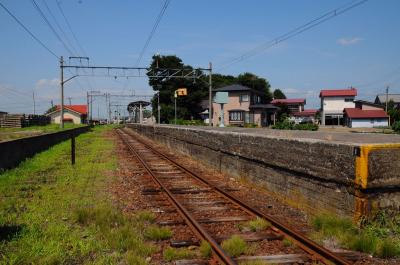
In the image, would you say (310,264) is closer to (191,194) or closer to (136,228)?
(136,228)

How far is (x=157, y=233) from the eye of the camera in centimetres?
640

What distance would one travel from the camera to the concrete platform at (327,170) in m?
6.41

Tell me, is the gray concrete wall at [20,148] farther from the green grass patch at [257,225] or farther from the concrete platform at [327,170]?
the green grass patch at [257,225]

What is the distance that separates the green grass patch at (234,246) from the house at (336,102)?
88.5 meters

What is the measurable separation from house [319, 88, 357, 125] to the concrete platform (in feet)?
272

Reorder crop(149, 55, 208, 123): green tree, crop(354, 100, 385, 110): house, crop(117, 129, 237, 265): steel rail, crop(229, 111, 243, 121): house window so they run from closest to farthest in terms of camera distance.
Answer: crop(117, 129, 237, 265): steel rail
crop(229, 111, 243, 121): house window
crop(149, 55, 208, 123): green tree
crop(354, 100, 385, 110): house

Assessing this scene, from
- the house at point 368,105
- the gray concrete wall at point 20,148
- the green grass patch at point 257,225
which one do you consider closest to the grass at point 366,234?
the green grass patch at point 257,225

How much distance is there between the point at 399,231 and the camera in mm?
6215

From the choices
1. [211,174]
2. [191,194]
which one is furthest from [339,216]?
[211,174]

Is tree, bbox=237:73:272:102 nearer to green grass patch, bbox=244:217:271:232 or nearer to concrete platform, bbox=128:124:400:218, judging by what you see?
concrete platform, bbox=128:124:400:218

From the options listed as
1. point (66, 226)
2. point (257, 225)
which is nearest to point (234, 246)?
point (257, 225)

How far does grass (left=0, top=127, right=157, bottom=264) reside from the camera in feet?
18.1

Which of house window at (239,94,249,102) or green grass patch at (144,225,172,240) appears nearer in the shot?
green grass patch at (144,225,172,240)

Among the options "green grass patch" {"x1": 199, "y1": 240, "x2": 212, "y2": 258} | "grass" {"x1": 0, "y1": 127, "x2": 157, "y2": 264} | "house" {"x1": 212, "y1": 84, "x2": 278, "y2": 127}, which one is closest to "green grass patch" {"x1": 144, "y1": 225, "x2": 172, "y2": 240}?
"grass" {"x1": 0, "y1": 127, "x2": 157, "y2": 264}
